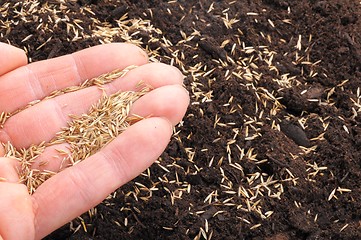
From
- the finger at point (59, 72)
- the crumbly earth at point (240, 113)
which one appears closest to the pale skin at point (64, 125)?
the finger at point (59, 72)

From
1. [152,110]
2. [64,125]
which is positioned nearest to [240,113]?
[152,110]

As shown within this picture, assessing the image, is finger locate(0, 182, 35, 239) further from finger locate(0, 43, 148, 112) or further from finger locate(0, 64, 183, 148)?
finger locate(0, 43, 148, 112)

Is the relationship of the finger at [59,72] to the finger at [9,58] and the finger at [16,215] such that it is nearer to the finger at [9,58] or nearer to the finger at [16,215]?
the finger at [9,58]

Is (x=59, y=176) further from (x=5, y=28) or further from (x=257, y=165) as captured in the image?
(x=5, y=28)

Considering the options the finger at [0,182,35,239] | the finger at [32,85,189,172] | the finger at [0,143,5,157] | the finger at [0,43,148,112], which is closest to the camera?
the finger at [0,182,35,239]

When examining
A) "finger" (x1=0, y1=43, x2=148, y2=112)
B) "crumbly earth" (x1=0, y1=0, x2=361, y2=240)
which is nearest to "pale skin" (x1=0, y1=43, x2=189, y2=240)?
"finger" (x1=0, y1=43, x2=148, y2=112)

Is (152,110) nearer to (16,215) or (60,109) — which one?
(60,109)
